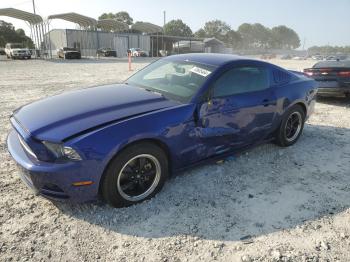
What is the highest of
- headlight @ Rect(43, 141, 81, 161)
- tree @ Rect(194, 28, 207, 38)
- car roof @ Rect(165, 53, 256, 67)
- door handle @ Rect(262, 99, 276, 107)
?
tree @ Rect(194, 28, 207, 38)

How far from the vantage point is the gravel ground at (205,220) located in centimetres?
262

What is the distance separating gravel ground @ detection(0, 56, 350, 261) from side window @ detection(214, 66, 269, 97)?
1.05 metres

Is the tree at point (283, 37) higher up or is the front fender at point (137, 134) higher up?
the tree at point (283, 37)

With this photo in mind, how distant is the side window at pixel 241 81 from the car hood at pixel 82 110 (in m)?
0.67

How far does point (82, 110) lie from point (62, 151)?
63cm

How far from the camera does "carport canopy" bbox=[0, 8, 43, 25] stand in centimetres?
3117

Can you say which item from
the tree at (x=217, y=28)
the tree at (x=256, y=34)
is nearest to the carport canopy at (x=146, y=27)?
the tree at (x=217, y=28)

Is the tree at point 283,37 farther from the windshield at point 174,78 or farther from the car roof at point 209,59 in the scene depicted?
the windshield at point 174,78

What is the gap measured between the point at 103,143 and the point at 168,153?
81 cm

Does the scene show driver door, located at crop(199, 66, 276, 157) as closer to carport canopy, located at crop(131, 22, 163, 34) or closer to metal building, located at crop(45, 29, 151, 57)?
metal building, located at crop(45, 29, 151, 57)

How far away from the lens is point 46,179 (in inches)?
107

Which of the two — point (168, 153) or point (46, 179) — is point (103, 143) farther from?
point (168, 153)

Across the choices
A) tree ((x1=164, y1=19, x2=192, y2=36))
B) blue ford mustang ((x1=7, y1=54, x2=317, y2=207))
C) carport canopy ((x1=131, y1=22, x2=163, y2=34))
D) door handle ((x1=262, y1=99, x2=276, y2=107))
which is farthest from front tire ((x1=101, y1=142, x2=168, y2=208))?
tree ((x1=164, y1=19, x2=192, y2=36))

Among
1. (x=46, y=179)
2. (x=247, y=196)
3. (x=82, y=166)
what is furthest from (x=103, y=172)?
(x=247, y=196)
